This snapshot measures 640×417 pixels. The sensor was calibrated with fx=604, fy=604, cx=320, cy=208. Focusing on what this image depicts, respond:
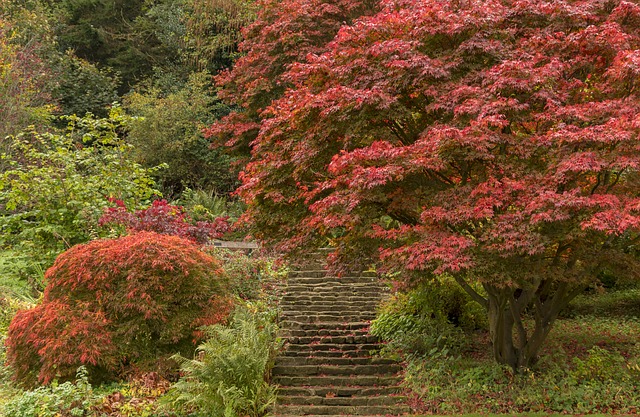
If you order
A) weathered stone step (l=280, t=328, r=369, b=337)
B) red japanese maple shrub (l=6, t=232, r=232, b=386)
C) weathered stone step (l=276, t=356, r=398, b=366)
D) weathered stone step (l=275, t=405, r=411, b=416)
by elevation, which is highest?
red japanese maple shrub (l=6, t=232, r=232, b=386)

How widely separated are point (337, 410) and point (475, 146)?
4716 mm

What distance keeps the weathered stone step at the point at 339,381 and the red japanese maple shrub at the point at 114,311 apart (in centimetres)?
158

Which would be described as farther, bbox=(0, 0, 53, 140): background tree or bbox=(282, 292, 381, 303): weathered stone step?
bbox=(0, 0, 53, 140): background tree

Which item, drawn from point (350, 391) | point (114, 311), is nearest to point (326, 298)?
point (350, 391)

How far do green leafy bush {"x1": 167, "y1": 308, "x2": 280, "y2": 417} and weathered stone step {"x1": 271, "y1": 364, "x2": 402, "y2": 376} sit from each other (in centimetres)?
75

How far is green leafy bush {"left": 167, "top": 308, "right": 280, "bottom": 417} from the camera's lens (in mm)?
8602

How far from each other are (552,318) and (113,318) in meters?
6.82

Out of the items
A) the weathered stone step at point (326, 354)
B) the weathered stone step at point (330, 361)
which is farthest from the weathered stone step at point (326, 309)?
the weathered stone step at point (330, 361)

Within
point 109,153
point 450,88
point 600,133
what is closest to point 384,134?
point 450,88

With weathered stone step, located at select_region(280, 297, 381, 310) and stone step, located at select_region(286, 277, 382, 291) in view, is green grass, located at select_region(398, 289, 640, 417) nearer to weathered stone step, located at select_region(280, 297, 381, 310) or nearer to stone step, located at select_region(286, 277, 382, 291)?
weathered stone step, located at select_region(280, 297, 381, 310)

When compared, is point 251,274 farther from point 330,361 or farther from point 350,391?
point 350,391

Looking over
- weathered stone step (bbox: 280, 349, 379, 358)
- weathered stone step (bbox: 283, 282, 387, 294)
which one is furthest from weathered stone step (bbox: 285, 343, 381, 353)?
weathered stone step (bbox: 283, 282, 387, 294)

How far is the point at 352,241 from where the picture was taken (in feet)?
27.9

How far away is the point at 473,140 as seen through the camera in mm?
7090
